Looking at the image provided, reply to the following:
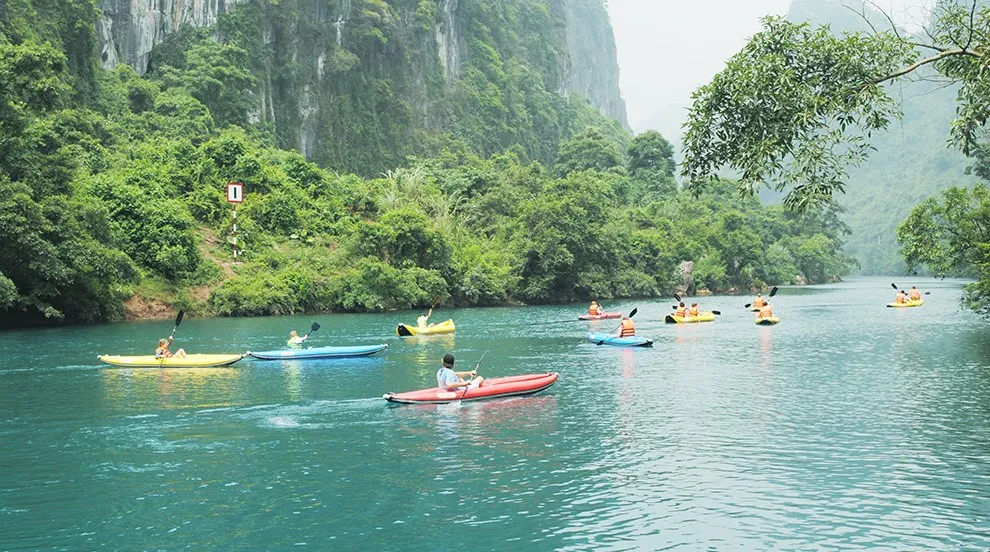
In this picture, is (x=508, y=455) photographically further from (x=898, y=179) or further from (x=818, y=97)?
(x=898, y=179)

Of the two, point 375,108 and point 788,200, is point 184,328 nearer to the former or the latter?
point 788,200

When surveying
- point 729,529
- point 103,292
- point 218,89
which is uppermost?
point 218,89

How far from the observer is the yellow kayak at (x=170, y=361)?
2425 cm

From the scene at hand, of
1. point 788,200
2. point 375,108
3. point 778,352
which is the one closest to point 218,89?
point 375,108

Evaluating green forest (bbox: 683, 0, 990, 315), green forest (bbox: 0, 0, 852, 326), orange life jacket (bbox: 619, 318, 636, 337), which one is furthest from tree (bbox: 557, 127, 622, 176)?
green forest (bbox: 683, 0, 990, 315)

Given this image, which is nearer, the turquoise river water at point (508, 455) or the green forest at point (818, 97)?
the green forest at point (818, 97)

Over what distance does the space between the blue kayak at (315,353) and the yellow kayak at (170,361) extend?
4.50 feet

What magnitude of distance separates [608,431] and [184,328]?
2455 cm

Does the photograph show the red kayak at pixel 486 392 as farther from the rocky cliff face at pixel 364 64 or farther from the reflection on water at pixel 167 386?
the rocky cliff face at pixel 364 64

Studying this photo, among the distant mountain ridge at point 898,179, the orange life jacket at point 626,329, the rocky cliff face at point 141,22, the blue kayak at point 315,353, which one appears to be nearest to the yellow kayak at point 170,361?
the blue kayak at point 315,353

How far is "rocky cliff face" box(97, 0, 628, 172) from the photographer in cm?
6569

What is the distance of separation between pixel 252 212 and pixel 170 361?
89.3 ft

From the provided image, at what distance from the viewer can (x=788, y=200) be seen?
10508 mm

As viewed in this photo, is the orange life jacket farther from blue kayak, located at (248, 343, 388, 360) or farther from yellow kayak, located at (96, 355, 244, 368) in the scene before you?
yellow kayak, located at (96, 355, 244, 368)
